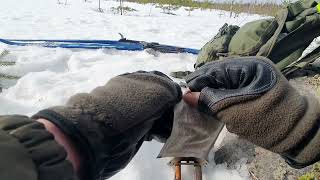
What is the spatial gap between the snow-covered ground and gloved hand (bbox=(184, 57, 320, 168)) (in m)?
→ 0.81

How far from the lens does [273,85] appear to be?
0.69 m

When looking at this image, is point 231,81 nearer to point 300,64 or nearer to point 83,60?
point 300,64

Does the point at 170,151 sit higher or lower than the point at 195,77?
lower

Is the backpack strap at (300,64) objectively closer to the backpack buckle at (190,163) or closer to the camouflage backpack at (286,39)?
the camouflage backpack at (286,39)

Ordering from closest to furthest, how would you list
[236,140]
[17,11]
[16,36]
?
[236,140] < [16,36] < [17,11]

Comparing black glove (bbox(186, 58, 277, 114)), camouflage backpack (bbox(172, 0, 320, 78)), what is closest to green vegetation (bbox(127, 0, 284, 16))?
camouflage backpack (bbox(172, 0, 320, 78))

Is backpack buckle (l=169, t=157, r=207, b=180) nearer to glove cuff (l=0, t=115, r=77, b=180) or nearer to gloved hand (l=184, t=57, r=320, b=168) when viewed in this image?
gloved hand (l=184, t=57, r=320, b=168)

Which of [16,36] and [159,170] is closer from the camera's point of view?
[159,170]

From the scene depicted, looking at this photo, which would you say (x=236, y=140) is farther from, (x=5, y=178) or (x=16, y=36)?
(x=16, y=36)

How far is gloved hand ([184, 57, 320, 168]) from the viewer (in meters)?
0.68

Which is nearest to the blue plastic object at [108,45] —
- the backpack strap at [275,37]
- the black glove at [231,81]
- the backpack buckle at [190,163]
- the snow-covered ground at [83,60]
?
the snow-covered ground at [83,60]

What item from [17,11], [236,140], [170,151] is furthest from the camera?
[17,11]

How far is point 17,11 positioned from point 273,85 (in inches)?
226

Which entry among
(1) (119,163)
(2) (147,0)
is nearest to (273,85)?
(1) (119,163)
